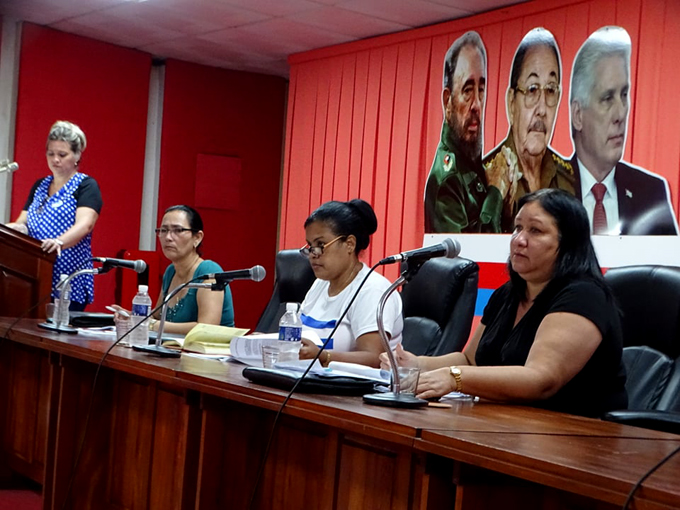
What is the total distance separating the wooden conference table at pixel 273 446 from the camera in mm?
1342

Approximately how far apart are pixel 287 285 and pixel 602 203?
1.82 meters

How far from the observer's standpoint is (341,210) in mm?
2916

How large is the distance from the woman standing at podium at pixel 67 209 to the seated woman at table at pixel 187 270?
2.05ft

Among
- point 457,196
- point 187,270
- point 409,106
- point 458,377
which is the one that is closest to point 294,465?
point 458,377

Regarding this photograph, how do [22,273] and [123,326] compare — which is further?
[22,273]

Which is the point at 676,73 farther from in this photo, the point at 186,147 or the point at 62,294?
the point at 186,147

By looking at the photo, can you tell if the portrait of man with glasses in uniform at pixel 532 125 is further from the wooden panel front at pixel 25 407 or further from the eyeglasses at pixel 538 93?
the wooden panel front at pixel 25 407

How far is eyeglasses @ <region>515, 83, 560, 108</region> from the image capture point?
4.81 metres

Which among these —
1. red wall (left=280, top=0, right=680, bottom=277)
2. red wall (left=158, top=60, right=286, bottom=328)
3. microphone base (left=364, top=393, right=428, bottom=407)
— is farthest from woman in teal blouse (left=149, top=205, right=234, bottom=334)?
red wall (left=158, top=60, right=286, bottom=328)

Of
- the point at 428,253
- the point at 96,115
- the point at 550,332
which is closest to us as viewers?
the point at 428,253

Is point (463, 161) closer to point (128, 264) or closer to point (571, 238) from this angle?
point (128, 264)

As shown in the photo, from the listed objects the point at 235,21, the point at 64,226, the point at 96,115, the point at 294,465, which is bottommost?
the point at 294,465

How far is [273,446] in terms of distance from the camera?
7.00 feet

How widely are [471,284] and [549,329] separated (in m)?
0.87
